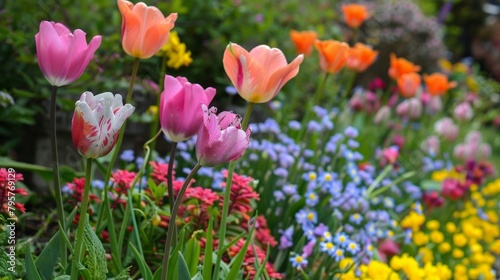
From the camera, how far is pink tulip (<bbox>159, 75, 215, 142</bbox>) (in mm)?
1220

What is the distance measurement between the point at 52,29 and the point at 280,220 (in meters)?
1.20

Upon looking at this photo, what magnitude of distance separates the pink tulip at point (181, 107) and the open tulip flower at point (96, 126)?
0.25 ft

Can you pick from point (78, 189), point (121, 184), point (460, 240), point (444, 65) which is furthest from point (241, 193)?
point (444, 65)

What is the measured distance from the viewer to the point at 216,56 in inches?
132

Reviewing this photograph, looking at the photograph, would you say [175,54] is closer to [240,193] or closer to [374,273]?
[240,193]

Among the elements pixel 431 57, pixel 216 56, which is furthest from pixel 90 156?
pixel 431 57

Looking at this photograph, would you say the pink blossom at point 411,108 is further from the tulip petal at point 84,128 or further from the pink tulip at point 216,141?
the tulip petal at point 84,128

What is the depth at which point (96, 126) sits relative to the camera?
117 centimetres

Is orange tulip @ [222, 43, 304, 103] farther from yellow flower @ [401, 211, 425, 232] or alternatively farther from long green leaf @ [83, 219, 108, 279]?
yellow flower @ [401, 211, 425, 232]

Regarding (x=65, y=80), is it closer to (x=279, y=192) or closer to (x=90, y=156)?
(x=90, y=156)

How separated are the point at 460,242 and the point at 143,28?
1.90 meters

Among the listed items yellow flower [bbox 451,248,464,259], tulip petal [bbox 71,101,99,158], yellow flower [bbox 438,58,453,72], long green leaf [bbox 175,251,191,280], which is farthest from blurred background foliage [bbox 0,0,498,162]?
yellow flower [bbox 438,58,453,72]

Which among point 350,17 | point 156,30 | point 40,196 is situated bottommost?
point 40,196

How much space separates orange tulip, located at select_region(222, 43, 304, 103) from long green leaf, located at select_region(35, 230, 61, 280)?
53cm
